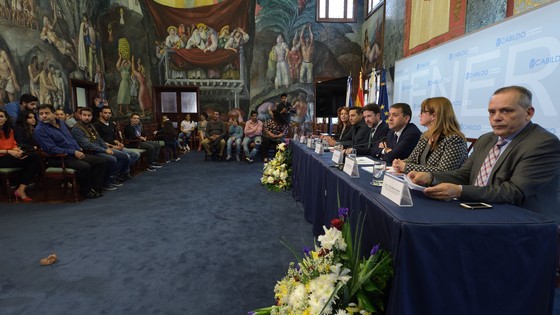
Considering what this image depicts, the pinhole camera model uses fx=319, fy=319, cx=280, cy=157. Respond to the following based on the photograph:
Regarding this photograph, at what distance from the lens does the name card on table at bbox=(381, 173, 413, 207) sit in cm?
136

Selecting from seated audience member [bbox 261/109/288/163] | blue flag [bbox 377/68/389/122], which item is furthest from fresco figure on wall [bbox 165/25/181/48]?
blue flag [bbox 377/68/389/122]

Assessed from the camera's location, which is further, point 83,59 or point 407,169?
point 83,59

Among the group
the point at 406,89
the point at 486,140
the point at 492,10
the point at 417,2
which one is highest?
the point at 417,2

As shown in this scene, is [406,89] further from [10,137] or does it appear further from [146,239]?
[10,137]

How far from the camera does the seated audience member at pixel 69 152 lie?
3.96 metres

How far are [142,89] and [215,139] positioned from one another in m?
4.34

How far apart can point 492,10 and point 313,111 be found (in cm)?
702

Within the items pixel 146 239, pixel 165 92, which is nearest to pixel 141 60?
pixel 165 92

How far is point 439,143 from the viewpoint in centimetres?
218

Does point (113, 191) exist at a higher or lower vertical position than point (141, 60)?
lower

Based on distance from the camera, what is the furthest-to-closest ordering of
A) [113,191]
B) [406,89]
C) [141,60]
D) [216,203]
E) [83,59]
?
[141,60] → [83,59] → [406,89] → [113,191] → [216,203]

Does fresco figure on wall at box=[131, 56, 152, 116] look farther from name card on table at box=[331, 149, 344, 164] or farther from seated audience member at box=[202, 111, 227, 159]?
name card on table at box=[331, 149, 344, 164]

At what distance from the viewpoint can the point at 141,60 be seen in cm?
1045

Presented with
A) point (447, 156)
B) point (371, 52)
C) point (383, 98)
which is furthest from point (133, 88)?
point (447, 156)
